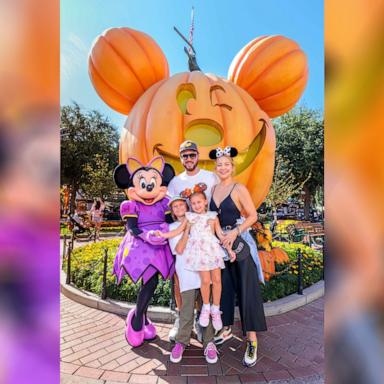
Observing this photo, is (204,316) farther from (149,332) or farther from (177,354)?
(149,332)

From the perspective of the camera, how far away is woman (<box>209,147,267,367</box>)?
8.40 ft

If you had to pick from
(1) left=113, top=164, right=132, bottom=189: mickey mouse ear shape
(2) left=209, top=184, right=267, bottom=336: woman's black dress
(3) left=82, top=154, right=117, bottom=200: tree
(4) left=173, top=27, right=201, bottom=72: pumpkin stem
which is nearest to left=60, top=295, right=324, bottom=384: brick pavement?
(2) left=209, top=184, right=267, bottom=336: woman's black dress

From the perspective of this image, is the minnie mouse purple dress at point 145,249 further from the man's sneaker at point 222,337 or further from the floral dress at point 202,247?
the man's sneaker at point 222,337

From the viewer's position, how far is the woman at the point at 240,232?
2.56 m

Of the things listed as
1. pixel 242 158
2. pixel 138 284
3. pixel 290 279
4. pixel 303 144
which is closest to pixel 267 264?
pixel 290 279

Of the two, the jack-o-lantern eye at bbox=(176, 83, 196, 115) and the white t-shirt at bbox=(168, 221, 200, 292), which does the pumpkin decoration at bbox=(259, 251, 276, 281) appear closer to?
the white t-shirt at bbox=(168, 221, 200, 292)

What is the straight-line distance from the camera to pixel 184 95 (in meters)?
4.15

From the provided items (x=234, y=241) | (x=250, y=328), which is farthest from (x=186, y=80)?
(x=250, y=328)

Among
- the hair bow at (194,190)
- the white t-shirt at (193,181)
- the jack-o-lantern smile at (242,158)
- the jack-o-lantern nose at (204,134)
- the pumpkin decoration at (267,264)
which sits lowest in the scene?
the pumpkin decoration at (267,264)

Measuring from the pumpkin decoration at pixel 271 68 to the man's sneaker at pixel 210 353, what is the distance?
3890mm

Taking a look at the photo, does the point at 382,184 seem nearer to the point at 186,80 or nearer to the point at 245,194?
the point at 245,194

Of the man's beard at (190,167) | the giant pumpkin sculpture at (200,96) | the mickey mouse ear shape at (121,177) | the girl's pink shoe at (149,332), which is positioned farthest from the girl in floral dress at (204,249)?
the giant pumpkin sculpture at (200,96)

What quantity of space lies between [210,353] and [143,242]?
127 centimetres

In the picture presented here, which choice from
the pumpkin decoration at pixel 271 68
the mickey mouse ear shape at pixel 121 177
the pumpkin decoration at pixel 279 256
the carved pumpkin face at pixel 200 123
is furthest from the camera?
the pumpkin decoration at pixel 279 256
